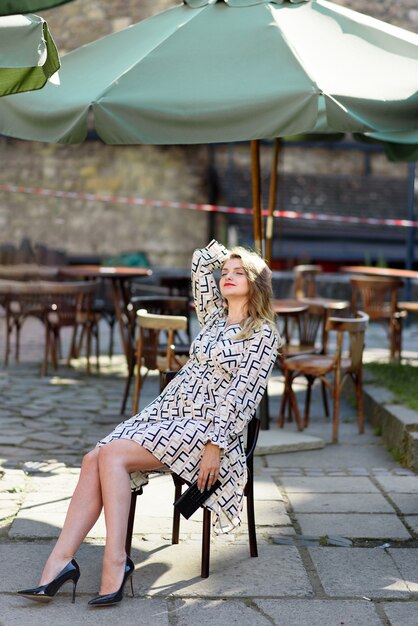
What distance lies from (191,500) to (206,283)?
994mm

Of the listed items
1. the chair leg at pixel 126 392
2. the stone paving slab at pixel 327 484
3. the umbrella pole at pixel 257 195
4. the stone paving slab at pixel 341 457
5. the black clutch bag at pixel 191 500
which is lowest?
the stone paving slab at pixel 341 457

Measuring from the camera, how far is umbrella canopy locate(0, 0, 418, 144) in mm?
5082

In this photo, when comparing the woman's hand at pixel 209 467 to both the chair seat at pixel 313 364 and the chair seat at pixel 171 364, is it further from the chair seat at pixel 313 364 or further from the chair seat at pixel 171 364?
the chair seat at pixel 313 364

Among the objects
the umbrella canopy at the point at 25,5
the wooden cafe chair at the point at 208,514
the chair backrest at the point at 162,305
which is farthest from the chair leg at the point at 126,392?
the umbrella canopy at the point at 25,5

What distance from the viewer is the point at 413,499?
5.22 meters

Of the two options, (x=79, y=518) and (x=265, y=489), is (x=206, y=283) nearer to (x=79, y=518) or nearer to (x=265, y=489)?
(x=79, y=518)

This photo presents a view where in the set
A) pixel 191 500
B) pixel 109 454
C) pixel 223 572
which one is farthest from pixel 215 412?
pixel 223 572

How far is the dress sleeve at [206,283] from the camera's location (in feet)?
14.8

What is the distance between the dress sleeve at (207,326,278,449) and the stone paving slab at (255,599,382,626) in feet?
1.98

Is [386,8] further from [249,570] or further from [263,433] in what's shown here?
[249,570]

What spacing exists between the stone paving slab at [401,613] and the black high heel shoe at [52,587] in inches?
42.8

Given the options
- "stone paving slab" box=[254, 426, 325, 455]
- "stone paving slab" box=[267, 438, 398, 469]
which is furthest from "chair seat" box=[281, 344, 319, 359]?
"stone paving slab" box=[267, 438, 398, 469]

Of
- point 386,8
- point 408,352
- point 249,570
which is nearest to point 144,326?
point 249,570

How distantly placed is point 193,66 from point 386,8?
1553cm
